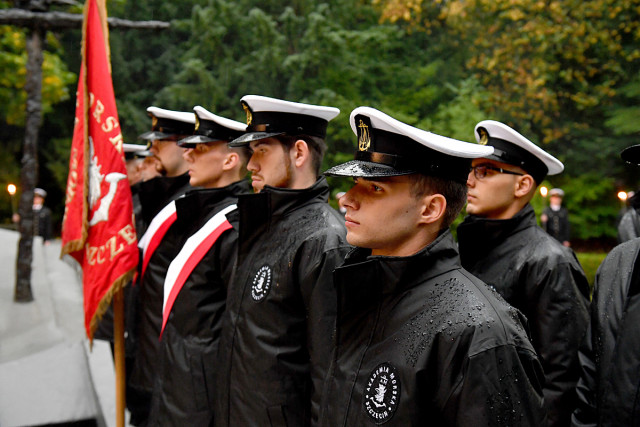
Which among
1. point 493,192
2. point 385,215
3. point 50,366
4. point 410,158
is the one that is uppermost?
point 410,158

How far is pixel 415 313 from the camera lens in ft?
5.60

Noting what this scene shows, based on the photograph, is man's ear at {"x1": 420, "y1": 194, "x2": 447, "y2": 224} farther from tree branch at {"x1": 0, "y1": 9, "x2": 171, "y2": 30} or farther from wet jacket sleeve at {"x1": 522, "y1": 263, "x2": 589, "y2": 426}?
tree branch at {"x1": 0, "y1": 9, "x2": 171, "y2": 30}

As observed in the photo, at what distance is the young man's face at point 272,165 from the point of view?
2.89 metres

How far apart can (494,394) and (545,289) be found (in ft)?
4.73

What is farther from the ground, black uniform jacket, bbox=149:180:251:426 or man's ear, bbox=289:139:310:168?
man's ear, bbox=289:139:310:168

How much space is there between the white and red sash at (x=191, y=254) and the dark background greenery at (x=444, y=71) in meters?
9.57

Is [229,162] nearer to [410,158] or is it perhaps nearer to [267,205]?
[267,205]

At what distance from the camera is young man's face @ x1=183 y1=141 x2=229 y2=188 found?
12.2 feet

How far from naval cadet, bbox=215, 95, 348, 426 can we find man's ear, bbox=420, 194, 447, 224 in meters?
0.72

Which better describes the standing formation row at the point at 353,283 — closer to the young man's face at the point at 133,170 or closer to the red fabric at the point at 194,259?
the red fabric at the point at 194,259

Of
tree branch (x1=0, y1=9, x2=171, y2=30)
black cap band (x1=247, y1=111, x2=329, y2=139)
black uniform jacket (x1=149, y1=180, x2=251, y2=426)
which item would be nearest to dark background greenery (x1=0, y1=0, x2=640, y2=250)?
tree branch (x1=0, y1=9, x2=171, y2=30)

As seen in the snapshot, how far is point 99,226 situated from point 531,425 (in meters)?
3.29

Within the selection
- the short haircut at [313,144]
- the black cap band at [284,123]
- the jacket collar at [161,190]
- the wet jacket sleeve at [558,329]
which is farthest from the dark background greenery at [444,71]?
the wet jacket sleeve at [558,329]

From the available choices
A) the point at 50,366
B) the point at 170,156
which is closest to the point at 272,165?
the point at 170,156
